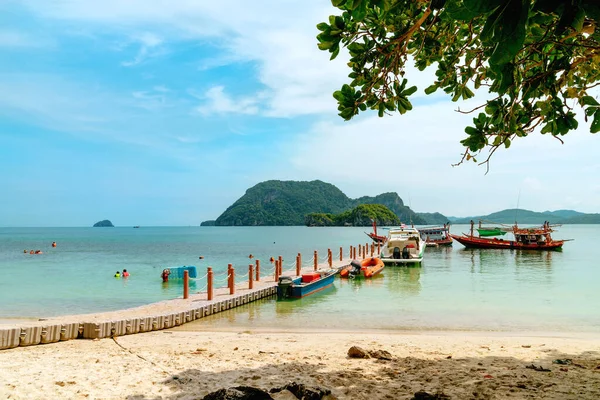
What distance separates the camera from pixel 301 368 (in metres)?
7.36

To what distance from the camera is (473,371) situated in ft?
23.5

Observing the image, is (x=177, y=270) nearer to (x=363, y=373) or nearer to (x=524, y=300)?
(x=524, y=300)

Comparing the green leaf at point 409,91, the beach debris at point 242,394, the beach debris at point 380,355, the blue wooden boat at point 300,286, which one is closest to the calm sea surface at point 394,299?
the blue wooden boat at point 300,286

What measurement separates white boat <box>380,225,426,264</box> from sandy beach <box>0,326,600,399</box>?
70.8ft

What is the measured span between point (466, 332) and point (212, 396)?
10388 millimetres

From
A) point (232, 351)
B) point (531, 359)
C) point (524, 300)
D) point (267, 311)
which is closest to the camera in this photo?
point (531, 359)

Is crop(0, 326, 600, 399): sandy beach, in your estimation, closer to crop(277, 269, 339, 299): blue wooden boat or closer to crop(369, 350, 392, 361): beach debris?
crop(369, 350, 392, 361): beach debris

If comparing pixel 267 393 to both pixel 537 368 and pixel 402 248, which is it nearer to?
pixel 537 368

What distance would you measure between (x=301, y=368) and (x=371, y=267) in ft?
66.6

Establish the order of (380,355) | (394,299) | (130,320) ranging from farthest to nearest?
(394,299)
(130,320)
(380,355)

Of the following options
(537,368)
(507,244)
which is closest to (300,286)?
(537,368)

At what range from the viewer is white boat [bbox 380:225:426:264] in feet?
106

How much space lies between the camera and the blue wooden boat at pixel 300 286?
1825cm

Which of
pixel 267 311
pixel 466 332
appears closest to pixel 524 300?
pixel 466 332
